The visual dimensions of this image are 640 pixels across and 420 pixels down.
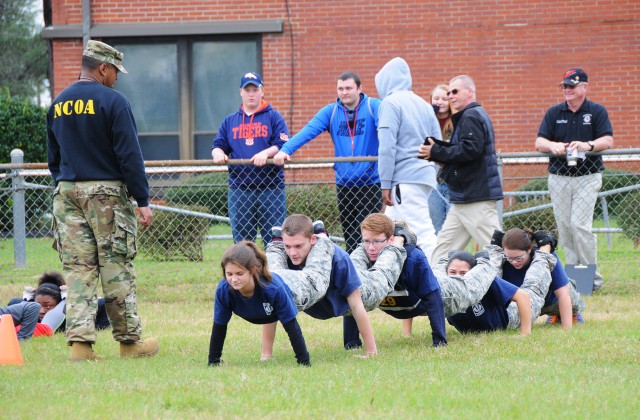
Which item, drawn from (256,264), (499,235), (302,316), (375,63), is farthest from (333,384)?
(375,63)

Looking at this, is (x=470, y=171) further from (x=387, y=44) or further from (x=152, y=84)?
(x=152, y=84)

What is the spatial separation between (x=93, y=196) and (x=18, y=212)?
4.53 metres

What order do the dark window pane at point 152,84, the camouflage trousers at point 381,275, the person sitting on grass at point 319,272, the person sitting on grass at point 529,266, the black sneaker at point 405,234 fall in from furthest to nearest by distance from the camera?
the dark window pane at point 152,84
the person sitting on grass at point 529,266
the black sneaker at point 405,234
the camouflage trousers at point 381,275
the person sitting on grass at point 319,272

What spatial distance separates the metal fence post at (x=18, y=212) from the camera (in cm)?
1042

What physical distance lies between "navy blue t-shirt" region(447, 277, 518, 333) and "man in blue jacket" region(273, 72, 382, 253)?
171cm

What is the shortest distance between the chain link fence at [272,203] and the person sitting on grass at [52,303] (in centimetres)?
107

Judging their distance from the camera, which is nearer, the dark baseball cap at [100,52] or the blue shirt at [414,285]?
the dark baseball cap at [100,52]

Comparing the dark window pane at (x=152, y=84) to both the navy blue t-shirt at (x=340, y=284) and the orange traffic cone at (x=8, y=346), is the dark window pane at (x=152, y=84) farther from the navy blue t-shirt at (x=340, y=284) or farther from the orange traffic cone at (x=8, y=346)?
the navy blue t-shirt at (x=340, y=284)

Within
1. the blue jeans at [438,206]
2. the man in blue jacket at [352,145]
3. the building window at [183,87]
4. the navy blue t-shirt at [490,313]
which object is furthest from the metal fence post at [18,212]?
the building window at [183,87]

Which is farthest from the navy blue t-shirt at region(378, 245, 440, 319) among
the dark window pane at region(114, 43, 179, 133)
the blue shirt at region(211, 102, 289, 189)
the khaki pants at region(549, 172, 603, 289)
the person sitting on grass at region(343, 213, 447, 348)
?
the dark window pane at region(114, 43, 179, 133)

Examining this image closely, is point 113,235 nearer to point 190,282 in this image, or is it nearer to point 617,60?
point 190,282

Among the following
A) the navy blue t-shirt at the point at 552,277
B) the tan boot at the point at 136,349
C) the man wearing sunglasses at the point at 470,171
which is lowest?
the tan boot at the point at 136,349

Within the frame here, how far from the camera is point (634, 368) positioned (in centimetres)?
586

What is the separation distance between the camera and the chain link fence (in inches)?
365
